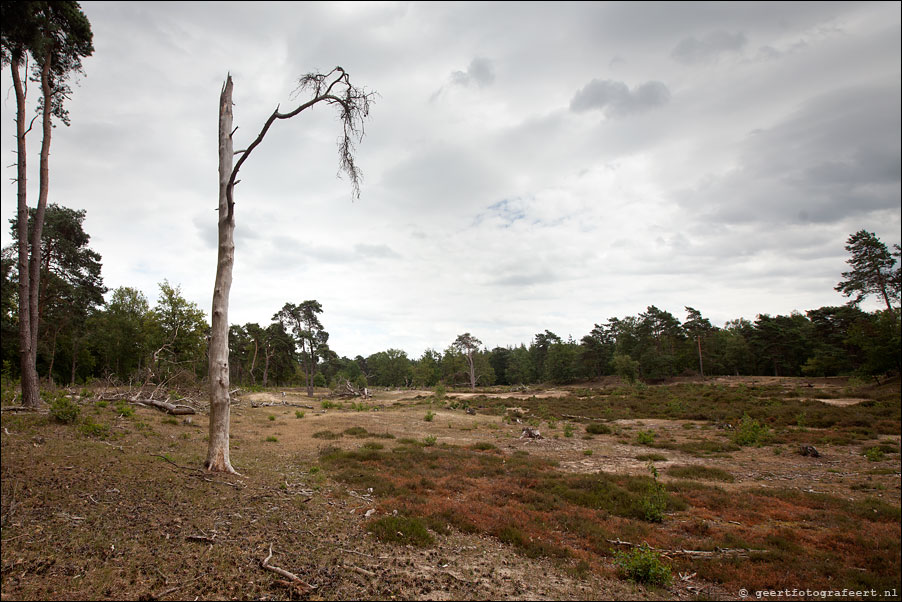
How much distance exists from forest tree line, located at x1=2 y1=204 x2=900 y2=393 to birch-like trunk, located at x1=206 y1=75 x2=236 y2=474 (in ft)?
37.4

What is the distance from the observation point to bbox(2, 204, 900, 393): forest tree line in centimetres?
2569

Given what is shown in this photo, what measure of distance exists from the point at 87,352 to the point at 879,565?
55.3m

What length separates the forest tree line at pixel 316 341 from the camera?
2569 centimetres

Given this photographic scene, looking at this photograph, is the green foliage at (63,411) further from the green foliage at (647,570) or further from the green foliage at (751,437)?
the green foliage at (751,437)

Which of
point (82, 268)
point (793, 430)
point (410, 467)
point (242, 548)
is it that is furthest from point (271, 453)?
point (82, 268)

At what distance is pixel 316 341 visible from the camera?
4894 centimetres

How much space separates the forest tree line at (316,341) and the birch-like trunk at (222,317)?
11.4 metres

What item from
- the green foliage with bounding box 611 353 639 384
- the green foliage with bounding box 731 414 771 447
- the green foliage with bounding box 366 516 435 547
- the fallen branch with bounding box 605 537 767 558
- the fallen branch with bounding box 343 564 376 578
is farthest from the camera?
the green foliage with bounding box 611 353 639 384

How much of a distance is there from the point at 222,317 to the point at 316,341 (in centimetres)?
4263

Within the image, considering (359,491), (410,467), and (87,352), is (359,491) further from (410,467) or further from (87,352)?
(87,352)

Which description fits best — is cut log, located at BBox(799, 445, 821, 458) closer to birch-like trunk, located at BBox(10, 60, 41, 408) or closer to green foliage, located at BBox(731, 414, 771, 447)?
green foliage, located at BBox(731, 414, 771, 447)

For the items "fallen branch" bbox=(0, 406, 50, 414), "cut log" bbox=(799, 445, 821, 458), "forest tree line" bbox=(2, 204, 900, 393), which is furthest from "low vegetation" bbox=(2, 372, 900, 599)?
"forest tree line" bbox=(2, 204, 900, 393)

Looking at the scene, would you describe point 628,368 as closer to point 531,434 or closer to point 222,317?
point 531,434

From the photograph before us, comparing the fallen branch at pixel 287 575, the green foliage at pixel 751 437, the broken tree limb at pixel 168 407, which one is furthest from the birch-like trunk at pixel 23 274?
the green foliage at pixel 751 437
